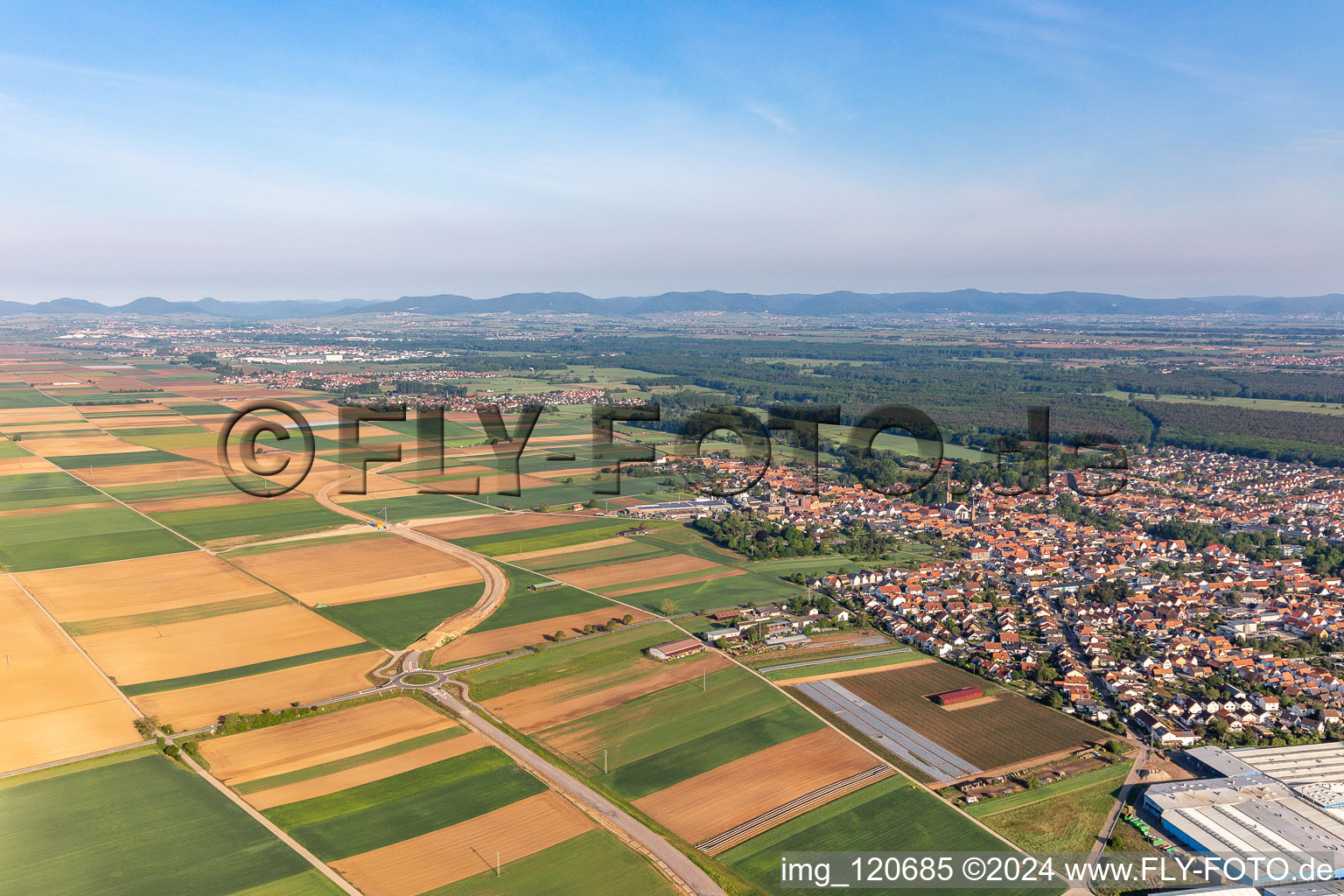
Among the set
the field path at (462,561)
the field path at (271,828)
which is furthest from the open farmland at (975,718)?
the field path at (271,828)

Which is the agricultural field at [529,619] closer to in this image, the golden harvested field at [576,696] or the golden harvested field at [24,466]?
the golden harvested field at [576,696]

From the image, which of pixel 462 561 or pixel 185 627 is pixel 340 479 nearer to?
pixel 462 561

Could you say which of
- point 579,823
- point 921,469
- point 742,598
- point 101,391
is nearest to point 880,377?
point 921,469

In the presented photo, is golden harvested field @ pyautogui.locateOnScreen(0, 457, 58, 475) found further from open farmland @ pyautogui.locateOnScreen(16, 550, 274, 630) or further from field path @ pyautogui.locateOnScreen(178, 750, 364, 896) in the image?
field path @ pyautogui.locateOnScreen(178, 750, 364, 896)

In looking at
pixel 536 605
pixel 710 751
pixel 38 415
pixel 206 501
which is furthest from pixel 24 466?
pixel 710 751

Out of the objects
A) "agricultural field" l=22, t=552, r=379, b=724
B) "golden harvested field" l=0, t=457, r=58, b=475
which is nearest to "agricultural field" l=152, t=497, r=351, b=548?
"agricultural field" l=22, t=552, r=379, b=724
